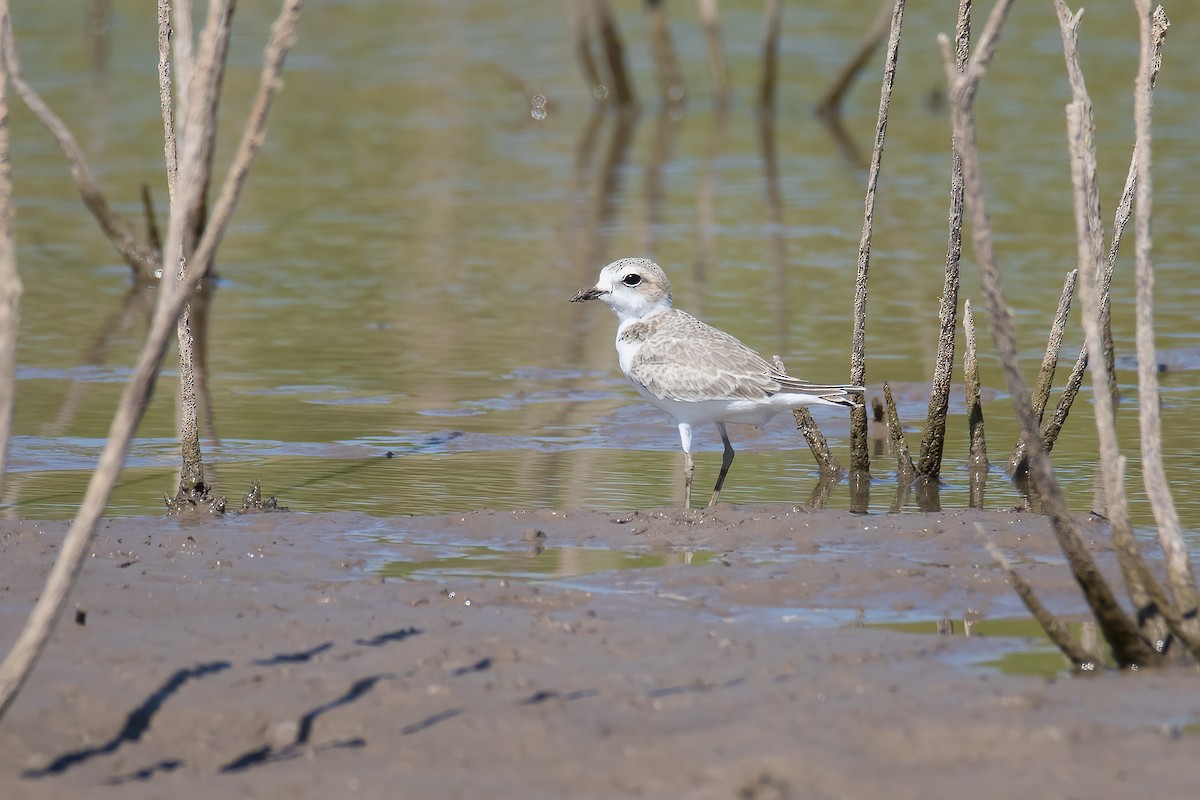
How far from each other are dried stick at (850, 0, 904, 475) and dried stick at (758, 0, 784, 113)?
15107 mm

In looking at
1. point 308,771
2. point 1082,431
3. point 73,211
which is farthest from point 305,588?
point 73,211

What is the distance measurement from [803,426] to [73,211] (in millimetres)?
11774

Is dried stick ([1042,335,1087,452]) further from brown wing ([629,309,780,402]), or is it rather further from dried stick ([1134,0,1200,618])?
dried stick ([1134,0,1200,618])

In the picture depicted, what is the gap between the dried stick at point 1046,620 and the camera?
5.10m

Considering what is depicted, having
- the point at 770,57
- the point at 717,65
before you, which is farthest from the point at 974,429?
the point at 717,65

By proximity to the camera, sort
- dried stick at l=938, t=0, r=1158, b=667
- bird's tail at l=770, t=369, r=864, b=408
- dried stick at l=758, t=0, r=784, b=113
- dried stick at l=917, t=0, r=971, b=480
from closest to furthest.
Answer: dried stick at l=938, t=0, r=1158, b=667 < dried stick at l=917, t=0, r=971, b=480 < bird's tail at l=770, t=369, r=864, b=408 < dried stick at l=758, t=0, r=784, b=113

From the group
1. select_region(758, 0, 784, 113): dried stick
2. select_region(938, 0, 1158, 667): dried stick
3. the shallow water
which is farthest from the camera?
select_region(758, 0, 784, 113): dried stick

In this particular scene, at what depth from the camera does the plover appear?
7.86 m

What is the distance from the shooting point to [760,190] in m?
19.0

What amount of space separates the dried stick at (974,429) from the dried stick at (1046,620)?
105 inches

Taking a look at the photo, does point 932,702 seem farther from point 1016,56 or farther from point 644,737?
point 1016,56

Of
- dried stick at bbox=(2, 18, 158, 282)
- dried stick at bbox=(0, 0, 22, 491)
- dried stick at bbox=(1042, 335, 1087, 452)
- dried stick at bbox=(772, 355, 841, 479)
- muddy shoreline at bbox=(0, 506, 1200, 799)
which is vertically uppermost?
dried stick at bbox=(2, 18, 158, 282)

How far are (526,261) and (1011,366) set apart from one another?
10552 mm

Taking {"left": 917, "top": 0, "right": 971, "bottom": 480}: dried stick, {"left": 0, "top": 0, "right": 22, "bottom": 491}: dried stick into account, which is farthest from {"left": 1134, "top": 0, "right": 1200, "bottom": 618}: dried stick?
{"left": 0, "top": 0, "right": 22, "bottom": 491}: dried stick
